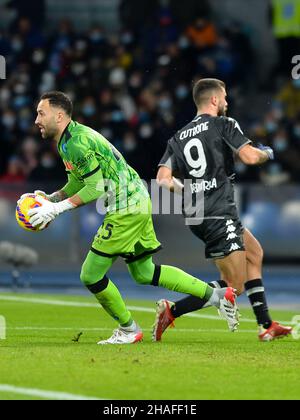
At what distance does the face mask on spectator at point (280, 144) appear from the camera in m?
23.6

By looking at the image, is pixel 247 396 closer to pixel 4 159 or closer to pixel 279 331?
pixel 279 331

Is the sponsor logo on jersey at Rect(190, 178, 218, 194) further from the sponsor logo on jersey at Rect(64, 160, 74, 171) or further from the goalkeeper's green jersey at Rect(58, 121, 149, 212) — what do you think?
the sponsor logo on jersey at Rect(64, 160, 74, 171)

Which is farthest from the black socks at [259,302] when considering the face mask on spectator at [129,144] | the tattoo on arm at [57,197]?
the face mask on spectator at [129,144]

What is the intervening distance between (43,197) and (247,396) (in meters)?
3.70

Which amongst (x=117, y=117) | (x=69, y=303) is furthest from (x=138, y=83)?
(x=69, y=303)

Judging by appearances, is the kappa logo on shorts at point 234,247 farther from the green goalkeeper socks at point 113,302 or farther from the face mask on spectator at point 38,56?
the face mask on spectator at point 38,56

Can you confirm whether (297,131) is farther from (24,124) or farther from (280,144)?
(24,124)

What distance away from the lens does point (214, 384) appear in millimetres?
8305

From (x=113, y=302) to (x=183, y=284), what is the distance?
695 millimetres

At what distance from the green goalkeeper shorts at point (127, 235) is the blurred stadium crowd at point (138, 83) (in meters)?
11.6

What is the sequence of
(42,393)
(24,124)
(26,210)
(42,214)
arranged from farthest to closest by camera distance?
(24,124) → (26,210) → (42,214) → (42,393)

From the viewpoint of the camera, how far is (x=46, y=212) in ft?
34.9

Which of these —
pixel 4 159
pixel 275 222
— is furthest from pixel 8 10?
pixel 275 222

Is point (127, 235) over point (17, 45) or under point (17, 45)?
under
